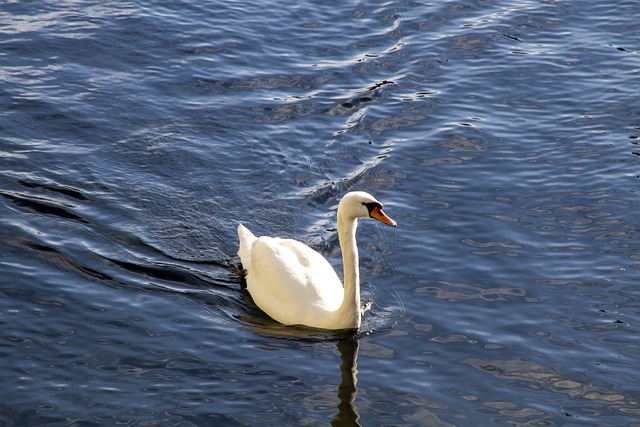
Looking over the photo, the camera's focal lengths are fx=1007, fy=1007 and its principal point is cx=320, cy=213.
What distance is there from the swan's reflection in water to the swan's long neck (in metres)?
0.26

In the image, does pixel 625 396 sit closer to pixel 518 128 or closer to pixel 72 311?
pixel 72 311

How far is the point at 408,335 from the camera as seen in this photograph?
38.3 feet

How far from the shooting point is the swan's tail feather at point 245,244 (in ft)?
42.3

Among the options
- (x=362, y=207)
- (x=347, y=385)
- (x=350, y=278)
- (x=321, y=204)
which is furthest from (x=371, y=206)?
(x=321, y=204)

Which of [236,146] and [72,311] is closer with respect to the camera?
[72,311]

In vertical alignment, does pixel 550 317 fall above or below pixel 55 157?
below

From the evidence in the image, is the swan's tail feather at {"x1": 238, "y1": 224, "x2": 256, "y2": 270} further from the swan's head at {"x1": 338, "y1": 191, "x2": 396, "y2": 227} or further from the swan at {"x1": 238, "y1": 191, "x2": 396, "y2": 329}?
the swan's head at {"x1": 338, "y1": 191, "x2": 396, "y2": 227}

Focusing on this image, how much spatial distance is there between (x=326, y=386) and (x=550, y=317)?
3101 millimetres

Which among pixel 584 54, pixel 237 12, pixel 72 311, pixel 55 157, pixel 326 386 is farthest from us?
pixel 237 12

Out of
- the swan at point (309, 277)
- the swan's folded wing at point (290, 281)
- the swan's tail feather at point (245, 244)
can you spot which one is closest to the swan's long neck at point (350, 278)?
the swan at point (309, 277)

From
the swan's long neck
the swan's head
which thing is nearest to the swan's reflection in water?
the swan's long neck

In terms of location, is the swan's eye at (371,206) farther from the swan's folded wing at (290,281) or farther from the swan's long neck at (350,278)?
the swan's folded wing at (290,281)

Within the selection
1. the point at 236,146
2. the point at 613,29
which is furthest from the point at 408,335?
the point at 613,29

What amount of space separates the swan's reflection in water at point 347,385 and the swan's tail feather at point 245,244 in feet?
6.26
